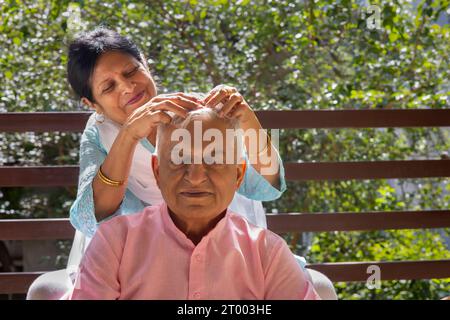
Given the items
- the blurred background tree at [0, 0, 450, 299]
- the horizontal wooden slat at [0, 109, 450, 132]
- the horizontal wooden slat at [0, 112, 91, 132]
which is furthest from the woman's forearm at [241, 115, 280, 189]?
the blurred background tree at [0, 0, 450, 299]

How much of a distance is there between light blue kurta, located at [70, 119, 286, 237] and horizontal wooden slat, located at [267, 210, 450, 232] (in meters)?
1.04

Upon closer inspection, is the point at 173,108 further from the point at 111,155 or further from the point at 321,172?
the point at 321,172

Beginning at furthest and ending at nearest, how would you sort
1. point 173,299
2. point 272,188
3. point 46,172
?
point 46,172
point 272,188
point 173,299

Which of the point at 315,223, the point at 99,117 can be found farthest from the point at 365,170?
the point at 99,117

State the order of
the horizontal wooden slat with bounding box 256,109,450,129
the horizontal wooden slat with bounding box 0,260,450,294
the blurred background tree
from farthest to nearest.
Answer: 1. the blurred background tree
2. the horizontal wooden slat with bounding box 0,260,450,294
3. the horizontal wooden slat with bounding box 256,109,450,129

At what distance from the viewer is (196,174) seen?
1.49 metres

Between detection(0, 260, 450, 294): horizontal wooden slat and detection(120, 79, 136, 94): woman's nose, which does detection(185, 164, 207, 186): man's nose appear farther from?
detection(0, 260, 450, 294): horizontal wooden slat

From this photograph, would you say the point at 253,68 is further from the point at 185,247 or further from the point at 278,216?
the point at 185,247

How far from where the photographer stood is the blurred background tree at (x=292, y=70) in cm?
403

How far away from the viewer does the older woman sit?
1750 mm

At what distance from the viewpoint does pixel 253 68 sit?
13.7 feet

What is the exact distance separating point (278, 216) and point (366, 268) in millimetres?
434

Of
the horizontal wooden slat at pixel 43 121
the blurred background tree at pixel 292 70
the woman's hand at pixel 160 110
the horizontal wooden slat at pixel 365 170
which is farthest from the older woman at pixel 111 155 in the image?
the blurred background tree at pixel 292 70

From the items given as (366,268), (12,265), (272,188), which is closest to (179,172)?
(272,188)
